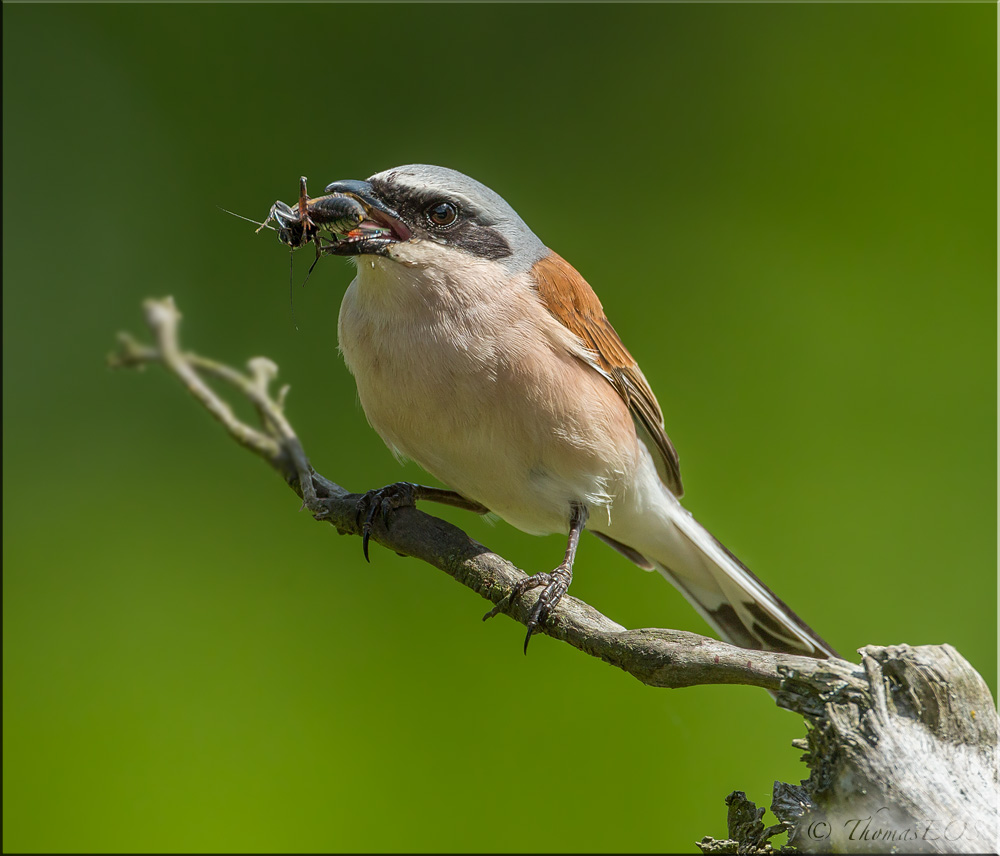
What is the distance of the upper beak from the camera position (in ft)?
6.42

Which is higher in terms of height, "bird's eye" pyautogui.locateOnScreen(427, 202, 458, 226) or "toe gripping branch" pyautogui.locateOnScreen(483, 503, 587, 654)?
"bird's eye" pyautogui.locateOnScreen(427, 202, 458, 226)

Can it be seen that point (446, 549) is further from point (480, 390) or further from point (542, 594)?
point (480, 390)

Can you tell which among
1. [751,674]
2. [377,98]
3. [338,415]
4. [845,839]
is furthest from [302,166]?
[845,839]

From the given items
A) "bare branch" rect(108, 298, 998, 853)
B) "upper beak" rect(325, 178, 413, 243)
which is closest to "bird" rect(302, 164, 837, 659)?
"upper beak" rect(325, 178, 413, 243)

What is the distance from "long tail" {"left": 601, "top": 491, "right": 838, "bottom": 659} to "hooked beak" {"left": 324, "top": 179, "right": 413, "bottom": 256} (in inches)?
45.3

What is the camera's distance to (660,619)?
2.70 metres

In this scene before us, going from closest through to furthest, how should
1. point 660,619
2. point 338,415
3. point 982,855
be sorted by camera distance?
point 982,855, point 660,619, point 338,415

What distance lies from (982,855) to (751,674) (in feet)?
1.16

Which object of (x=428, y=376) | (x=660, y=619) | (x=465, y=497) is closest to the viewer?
(x=428, y=376)

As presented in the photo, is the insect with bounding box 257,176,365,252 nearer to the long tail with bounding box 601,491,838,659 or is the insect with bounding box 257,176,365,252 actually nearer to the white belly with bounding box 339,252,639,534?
the white belly with bounding box 339,252,639,534

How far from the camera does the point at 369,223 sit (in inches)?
77.9

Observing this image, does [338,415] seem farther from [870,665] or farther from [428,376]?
[870,665]

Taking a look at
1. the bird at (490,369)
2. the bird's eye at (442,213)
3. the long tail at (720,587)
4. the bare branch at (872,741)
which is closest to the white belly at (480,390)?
the bird at (490,369)

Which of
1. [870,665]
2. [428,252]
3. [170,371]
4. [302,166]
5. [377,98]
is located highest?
[377,98]
